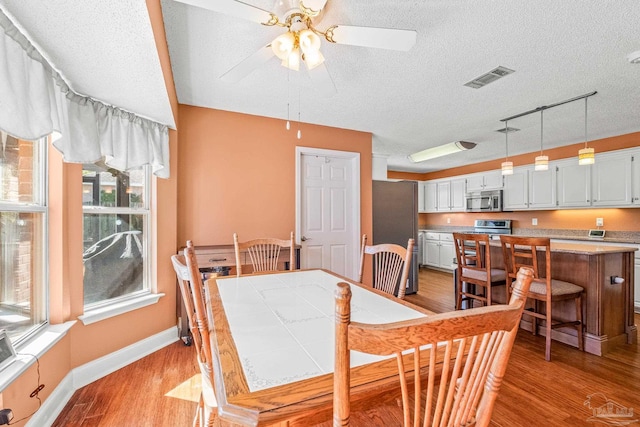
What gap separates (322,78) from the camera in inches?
74.6

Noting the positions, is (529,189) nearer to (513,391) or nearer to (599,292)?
(599,292)

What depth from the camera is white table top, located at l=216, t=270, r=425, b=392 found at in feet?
2.78

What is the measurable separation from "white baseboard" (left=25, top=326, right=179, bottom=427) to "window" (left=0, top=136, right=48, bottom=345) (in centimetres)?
43

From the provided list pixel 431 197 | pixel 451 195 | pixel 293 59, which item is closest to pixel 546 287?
pixel 293 59

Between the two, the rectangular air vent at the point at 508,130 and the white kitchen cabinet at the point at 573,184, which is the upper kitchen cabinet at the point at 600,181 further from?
the rectangular air vent at the point at 508,130

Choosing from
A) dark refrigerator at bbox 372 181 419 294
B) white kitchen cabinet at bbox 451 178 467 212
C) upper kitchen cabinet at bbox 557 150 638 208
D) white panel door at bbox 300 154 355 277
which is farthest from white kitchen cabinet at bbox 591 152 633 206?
white panel door at bbox 300 154 355 277

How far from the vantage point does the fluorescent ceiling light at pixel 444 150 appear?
4391mm

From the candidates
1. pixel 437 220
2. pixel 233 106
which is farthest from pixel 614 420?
pixel 437 220

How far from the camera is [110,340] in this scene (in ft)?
7.61

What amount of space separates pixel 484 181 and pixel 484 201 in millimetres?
414

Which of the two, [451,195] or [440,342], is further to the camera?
[451,195]

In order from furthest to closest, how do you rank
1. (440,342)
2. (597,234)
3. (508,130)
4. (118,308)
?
(597,234) → (508,130) → (118,308) → (440,342)

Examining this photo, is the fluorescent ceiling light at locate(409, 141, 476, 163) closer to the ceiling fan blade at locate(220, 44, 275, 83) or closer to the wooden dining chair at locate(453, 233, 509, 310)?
the wooden dining chair at locate(453, 233, 509, 310)

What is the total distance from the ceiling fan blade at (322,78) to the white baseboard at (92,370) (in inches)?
99.4
